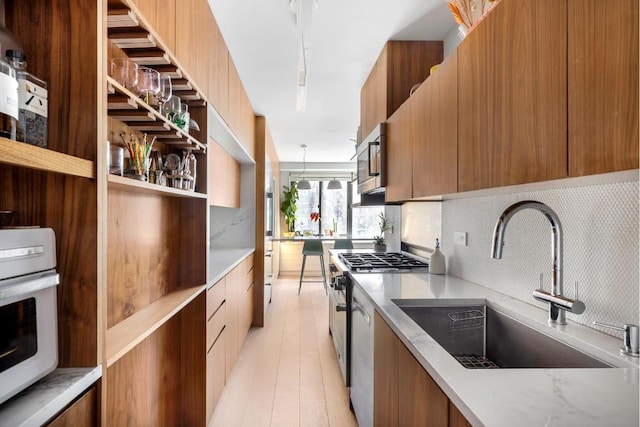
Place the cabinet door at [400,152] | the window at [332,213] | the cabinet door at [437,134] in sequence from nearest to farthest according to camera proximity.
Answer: the cabinet door at [437,134] → the cabinet door at [400,152] → the window at [332,213]

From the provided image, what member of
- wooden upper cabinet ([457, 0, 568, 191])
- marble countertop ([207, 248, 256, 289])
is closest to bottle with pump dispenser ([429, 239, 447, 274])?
wooden upper cabinet ([457, 0, 568, 191])

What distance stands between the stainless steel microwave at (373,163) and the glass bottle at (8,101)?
2.01m

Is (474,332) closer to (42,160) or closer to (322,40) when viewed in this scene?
(42,160)

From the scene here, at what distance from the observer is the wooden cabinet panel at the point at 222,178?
2.57m

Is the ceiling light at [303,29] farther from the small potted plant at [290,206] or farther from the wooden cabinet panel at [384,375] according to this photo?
the small potted plant at [290,206]

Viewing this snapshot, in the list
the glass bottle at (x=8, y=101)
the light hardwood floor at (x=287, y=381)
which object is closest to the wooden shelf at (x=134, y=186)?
the glass bottle at (x=8, y=101)

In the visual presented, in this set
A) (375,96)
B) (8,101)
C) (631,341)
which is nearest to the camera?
(8,101)

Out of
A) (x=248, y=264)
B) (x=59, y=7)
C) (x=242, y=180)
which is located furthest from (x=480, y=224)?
(x=242, y=180)

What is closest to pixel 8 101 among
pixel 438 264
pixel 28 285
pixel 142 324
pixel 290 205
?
pixel 28 285

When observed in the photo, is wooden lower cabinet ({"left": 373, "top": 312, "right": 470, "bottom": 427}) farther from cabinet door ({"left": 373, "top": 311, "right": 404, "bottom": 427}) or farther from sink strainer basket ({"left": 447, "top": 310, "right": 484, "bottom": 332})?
sink strainer basket ({"left": 447, "top": 310, "right": 484, "bottom": 332})

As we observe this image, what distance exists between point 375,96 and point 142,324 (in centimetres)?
223

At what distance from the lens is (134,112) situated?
1.21m

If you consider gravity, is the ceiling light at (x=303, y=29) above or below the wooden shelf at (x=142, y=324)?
above

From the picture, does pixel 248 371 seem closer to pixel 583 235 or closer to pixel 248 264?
pixel 248 264
